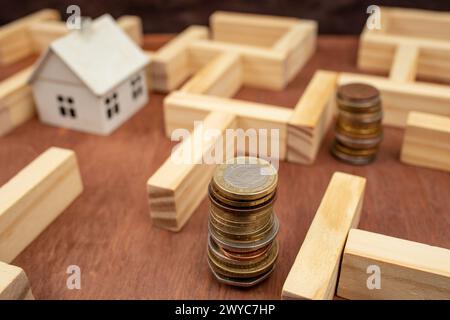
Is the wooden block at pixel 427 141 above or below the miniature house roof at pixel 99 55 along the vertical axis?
below

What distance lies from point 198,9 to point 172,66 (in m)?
0.50

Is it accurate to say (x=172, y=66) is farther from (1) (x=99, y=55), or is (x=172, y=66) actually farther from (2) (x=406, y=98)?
(2) (x=406, y=98)

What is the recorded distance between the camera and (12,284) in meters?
0.68

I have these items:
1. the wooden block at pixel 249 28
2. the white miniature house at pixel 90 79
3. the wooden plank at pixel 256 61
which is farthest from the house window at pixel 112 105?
the wooden block at pixel 249 28

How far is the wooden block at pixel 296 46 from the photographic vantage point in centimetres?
144

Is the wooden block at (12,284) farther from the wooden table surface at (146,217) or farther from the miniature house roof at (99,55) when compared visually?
the miniature house roof at (99,55)

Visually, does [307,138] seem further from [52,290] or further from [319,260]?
[52,290]

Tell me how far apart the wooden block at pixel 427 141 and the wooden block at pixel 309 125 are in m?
0.19

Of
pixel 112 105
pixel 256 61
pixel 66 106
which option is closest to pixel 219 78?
pixel 256 61

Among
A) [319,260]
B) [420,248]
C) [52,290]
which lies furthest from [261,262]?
[52,290]

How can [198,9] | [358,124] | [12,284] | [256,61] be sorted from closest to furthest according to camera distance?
[12,284], [358,124], [256,61], [198,9]

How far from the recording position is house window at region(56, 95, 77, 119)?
3.94 ft

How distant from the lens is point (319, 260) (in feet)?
2.39

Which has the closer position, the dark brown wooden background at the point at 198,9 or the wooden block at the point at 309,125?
the wooden block at the point at 309,125
